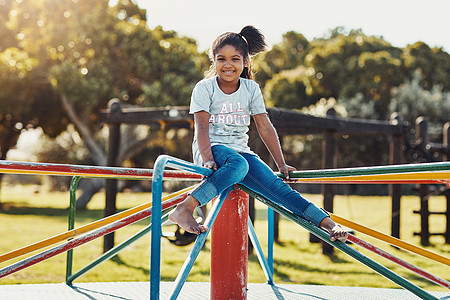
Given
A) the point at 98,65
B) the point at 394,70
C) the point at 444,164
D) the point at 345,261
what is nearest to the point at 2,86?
the point at 98,65

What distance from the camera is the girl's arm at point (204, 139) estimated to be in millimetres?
2162

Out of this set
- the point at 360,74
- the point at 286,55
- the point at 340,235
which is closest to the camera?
the point at 340,235

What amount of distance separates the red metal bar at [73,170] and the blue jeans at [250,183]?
0.19 meters

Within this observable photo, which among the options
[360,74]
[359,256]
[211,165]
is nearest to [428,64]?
[360,74]

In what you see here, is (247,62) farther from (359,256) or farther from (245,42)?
(359,256)

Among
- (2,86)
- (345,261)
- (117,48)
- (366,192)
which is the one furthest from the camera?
(366,192)

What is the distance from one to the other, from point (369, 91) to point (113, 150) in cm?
1653

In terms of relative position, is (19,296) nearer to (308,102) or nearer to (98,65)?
(98,65)

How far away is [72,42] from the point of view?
45.4ft

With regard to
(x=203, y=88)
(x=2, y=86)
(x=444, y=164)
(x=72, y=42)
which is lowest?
(x=444, y=164)

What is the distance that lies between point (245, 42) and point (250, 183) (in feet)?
2.44

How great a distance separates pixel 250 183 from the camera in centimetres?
226

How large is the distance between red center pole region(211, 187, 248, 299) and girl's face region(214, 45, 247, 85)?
1.84 ft

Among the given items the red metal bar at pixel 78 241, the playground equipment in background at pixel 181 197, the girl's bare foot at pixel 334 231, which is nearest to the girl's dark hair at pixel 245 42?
the playground equipment in background at pixel 181 197
